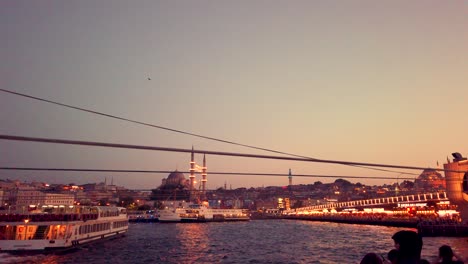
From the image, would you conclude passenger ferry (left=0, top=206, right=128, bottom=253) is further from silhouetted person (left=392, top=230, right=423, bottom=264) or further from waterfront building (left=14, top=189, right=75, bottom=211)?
waterfront building (left=14, top=189, right=75, bottom=211)

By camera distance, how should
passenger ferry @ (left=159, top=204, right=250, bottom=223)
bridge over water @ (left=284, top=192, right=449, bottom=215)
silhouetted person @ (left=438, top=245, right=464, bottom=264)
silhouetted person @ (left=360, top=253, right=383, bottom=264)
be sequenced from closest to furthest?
silhouetted person @ (left=360, top=253, right=383, bottom=264)
silhouetted person @ (left=438, top=245, right=464, bottom=264)
bridge over water @ (left=284, top=192, right=449, bottom=215)
passenger ferry @ (left=159, top=204, right=250, bottom=223)

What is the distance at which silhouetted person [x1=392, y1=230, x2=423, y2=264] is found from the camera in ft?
12.4

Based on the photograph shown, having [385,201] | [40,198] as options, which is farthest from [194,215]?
[385,201]

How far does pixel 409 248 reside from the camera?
150 inches

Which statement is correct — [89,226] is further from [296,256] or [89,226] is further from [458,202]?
[458,202]

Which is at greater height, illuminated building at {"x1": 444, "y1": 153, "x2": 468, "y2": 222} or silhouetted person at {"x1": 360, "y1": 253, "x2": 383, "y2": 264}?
illuminated building at {"x1": 444, "y1": 153, "x2": 468, "y2": 222}

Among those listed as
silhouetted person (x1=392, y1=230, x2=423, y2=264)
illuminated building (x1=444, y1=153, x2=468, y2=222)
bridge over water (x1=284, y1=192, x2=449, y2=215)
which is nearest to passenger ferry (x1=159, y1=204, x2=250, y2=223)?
bridge over water (x1=284, y1=192, x2=449, y2=215)

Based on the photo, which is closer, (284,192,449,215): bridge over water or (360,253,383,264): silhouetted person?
(360,253,383,264): silhouetted person

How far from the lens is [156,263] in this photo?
1185 inches

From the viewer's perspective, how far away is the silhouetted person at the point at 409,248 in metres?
3.79

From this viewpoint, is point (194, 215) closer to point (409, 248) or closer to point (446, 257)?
point (446, 257)

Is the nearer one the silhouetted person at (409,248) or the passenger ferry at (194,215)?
the silhouetted person at (409,248)

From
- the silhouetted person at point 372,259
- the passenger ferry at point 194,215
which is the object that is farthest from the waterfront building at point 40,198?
the silhouetted person at point 372,259

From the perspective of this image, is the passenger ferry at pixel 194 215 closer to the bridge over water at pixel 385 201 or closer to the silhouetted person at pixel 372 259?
the bridge over water at pixel 385 201
